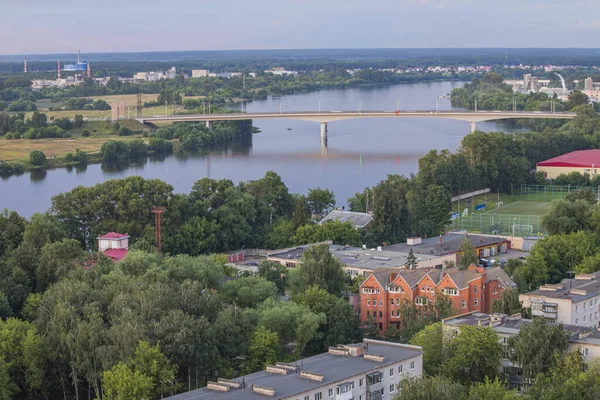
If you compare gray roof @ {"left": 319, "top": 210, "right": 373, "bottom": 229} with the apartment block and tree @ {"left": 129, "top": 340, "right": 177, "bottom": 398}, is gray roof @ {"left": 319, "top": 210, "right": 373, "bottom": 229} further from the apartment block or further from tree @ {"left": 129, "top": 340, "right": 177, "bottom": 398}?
tree @ {"left": 129, "top": 340, "right": 177, "bottom": 398}

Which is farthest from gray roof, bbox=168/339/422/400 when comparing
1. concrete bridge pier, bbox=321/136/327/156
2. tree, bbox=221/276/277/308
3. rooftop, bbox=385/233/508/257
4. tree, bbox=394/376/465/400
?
concrete bridge pier, bbox=321/136/327/156

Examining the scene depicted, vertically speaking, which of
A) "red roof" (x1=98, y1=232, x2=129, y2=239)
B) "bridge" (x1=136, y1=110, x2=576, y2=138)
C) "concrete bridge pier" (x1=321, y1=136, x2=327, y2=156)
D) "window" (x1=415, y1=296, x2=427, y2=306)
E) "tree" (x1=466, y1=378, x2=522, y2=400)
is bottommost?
"concrete bridge pier" (x1=321, y1=136, x2=327, y2=156)

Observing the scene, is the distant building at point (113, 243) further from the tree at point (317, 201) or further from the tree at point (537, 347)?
the tree at point (537, 347)

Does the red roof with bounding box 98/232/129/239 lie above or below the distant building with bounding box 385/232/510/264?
above

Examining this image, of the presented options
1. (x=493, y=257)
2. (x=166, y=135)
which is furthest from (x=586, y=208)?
(x=166, y=135)

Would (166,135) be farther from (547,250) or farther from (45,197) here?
(547,250)

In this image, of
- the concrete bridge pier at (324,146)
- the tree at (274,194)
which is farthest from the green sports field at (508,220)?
the concrete bridge pier at (324,146)
